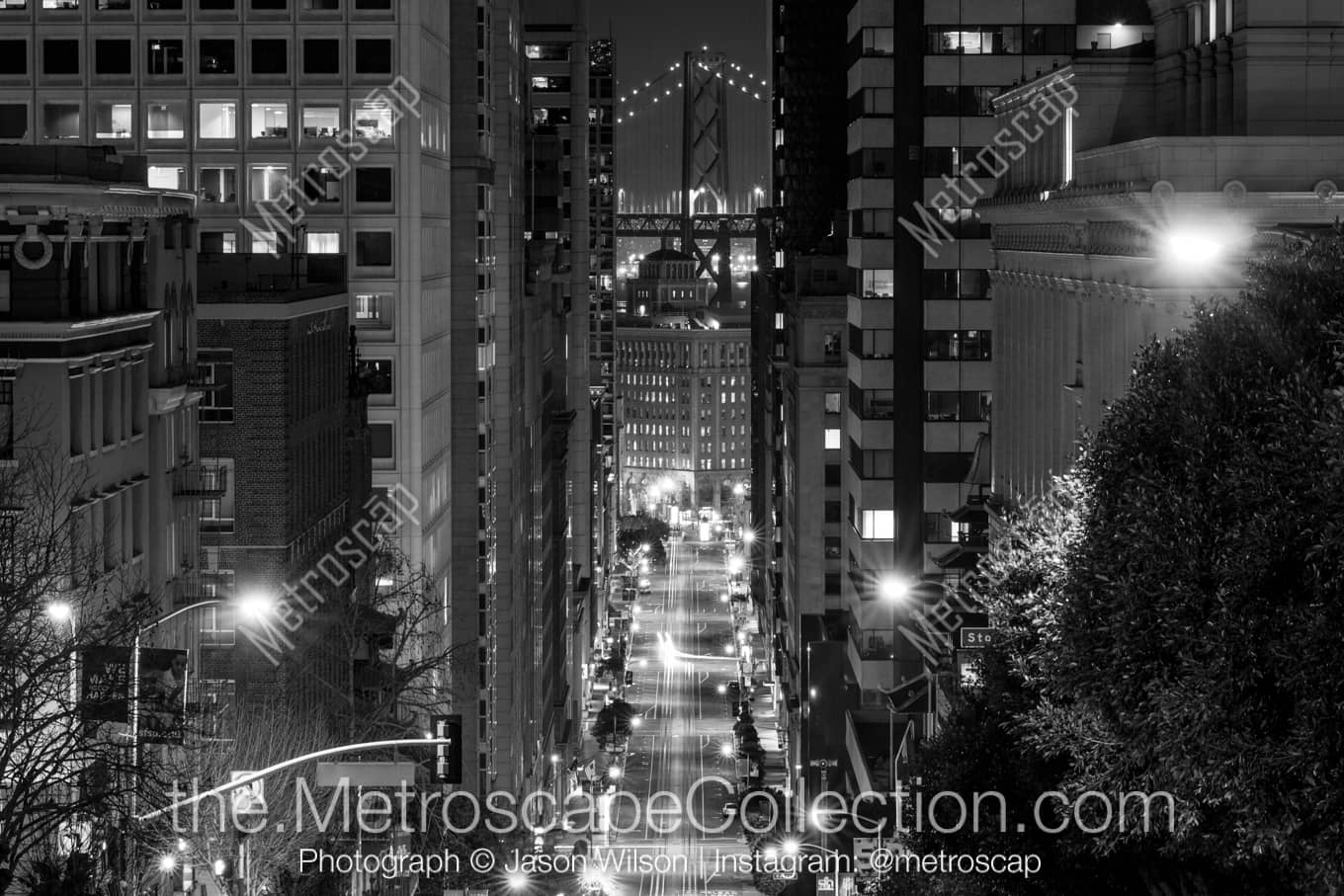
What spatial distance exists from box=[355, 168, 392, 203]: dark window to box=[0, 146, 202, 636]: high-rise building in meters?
27.4

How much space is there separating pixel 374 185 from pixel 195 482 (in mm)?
30587

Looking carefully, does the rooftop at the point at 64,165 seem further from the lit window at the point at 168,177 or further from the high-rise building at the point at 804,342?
the high-rise building at the point at 804,342

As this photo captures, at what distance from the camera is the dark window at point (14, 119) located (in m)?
82.9

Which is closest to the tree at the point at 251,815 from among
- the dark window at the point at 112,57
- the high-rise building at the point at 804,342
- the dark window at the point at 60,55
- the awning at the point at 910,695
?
the awning at the point at 910,695

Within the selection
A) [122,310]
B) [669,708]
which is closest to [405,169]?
[122,310]

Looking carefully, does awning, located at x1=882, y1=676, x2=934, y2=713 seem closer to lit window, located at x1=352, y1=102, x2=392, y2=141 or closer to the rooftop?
lit window, located at x1=352, y1=102, x2=392, y2=141

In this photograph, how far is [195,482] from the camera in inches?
2270

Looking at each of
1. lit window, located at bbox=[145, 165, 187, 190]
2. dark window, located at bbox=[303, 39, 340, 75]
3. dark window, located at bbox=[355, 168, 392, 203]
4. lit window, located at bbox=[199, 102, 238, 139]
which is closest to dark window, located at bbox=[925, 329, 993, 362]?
dark window, located at bbox=[355, 168, 392, 203]

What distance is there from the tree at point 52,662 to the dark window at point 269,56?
38.4m

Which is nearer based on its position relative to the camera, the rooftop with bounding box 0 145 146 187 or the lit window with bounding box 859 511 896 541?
the rooftop with bounding box 0 145 146 187

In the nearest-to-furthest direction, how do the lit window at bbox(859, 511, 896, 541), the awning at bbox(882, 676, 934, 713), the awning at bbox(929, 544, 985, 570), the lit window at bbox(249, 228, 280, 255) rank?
the awning at bbox(929, 544, 985, 570) < the awning at bbox(882, 676, 934, 713) < the lit window at bbox(249, 228, 280, 255) < the lit window at bbox(859, 511, 896, 541)

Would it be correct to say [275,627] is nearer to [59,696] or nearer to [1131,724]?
[59,696]

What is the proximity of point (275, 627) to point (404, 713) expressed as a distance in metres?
10.2

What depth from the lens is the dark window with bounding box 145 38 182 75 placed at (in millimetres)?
82875
